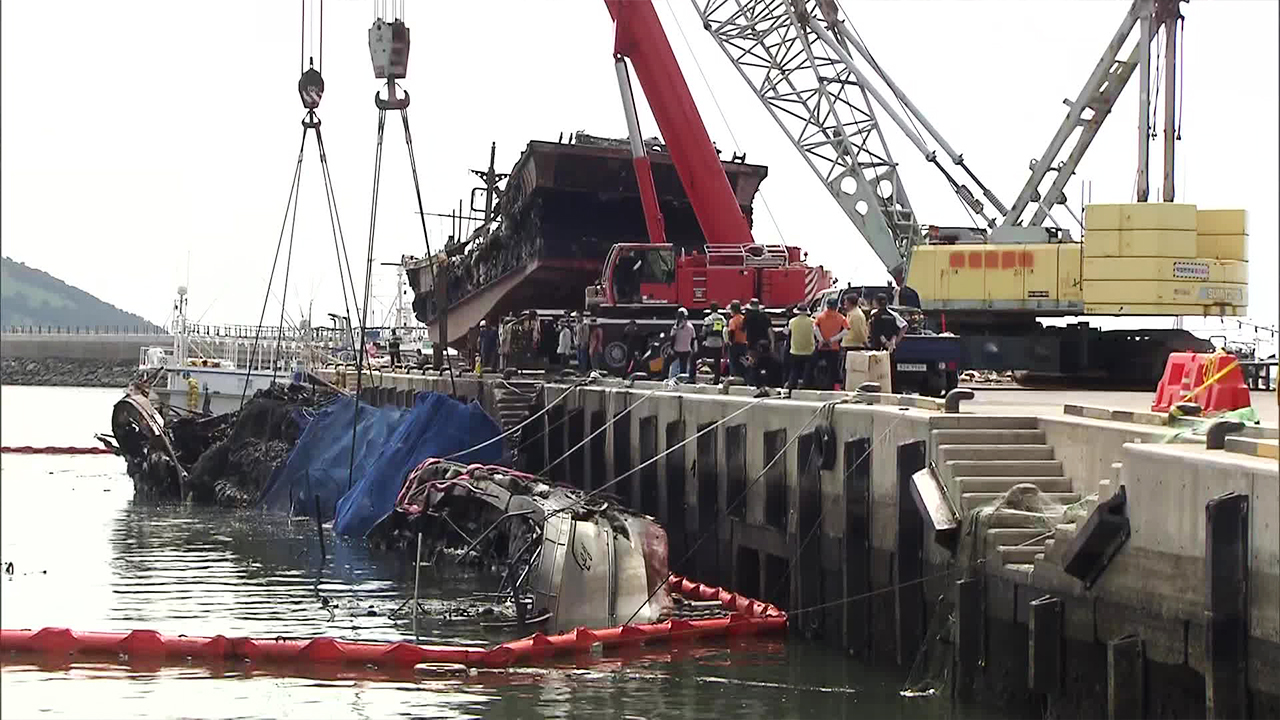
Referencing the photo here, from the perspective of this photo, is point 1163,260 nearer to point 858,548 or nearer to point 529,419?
point 529,419

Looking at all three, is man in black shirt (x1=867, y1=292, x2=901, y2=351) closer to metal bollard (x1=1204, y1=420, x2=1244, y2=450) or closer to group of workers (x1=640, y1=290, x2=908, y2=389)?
group of workers (x1=640, y1=290, x2=908, y2=389)

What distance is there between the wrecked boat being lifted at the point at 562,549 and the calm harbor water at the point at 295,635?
0.82 meters

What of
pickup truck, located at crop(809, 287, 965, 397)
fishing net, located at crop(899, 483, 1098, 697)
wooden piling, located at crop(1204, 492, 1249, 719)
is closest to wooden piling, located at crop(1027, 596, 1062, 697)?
fishing net, located at crop(899, 483, 1098, 697)

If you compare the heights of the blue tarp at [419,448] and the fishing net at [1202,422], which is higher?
the fishing net at [1202,422]

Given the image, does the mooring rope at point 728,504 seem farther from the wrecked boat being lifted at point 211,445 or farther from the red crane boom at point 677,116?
the wrecked boat being lifted at point 211,445

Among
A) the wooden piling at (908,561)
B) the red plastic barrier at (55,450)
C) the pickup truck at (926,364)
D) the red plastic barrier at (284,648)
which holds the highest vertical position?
the pickup truck at (926,364)

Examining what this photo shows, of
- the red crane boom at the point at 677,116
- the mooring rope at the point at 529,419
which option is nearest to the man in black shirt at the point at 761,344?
the mooring rope at the point at 529,419

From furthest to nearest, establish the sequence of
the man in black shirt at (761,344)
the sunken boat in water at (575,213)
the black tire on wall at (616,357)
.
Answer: the sunken boat in water at (575,213)
the black tire on wall at (616,357)
the man in black shirt at (761,344)

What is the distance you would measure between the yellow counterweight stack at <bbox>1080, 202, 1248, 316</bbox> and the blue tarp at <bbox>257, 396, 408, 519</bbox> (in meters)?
12.7

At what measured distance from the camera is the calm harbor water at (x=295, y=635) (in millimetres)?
14852

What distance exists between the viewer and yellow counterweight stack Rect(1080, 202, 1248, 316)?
28.8 meters

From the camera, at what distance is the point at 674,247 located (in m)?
32.5

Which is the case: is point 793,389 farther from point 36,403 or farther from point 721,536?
point 36,403

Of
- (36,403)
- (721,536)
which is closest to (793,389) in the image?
(721,536)
